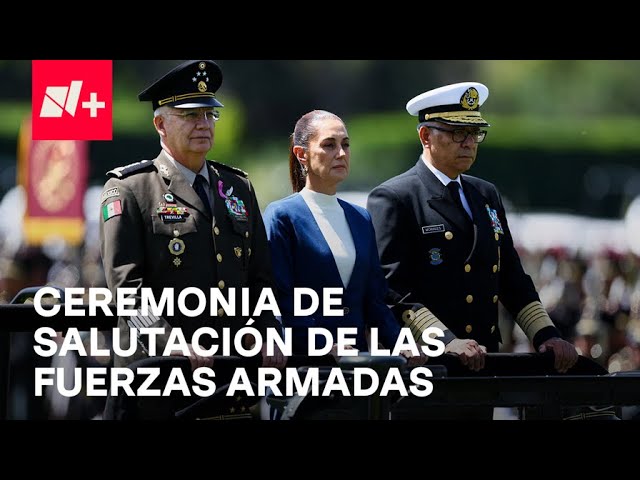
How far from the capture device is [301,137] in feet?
21.1

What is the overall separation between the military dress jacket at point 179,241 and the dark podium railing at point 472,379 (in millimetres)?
210

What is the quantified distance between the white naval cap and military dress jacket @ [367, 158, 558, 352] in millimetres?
242

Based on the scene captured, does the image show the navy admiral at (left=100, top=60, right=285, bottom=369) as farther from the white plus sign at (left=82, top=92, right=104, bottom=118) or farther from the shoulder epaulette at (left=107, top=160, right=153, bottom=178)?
the white plus sign at (left=82, top=92, right=104, bottom=118)

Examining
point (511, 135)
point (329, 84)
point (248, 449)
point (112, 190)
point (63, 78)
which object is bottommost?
point (248, 449)

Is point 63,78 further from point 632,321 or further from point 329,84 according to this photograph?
point 329,84

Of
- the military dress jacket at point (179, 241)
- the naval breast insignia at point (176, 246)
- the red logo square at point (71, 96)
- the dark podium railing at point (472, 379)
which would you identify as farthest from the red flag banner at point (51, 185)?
the dark podium railing at point (472, 379)

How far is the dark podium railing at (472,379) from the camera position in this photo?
5.16 m

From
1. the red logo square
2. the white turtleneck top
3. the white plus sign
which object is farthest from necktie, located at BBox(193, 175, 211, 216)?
the white plus sign

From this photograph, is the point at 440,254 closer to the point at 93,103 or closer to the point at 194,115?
the point at 194,115

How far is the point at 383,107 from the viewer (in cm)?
3675

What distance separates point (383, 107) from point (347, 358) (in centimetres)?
3209

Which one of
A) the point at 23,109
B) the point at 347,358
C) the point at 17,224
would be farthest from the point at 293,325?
→ the point at 23,109

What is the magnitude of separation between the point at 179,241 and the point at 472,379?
4.08 ft

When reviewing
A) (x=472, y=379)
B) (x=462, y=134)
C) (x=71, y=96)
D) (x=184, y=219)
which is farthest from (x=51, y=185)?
(x=472, y=379)
